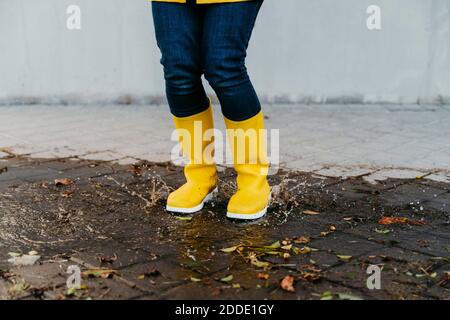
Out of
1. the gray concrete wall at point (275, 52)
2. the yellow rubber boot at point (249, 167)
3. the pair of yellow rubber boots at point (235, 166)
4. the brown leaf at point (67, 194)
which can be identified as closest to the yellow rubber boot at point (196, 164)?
the pair of yellow rubber boots at point (235, 166)

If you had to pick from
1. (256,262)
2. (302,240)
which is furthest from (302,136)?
(256,262)

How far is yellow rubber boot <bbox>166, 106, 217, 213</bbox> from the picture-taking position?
3.03m

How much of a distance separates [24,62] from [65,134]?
141 cm

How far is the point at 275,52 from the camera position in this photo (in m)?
5.70

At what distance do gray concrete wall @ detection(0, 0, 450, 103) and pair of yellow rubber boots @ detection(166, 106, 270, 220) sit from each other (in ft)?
8.87

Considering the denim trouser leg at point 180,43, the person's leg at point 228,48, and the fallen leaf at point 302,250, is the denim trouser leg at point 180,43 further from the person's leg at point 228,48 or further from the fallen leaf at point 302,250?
the fallen leaf at point 302,250

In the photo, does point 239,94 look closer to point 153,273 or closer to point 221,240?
point 221,240

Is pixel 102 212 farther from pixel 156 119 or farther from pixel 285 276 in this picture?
pixel 156 119

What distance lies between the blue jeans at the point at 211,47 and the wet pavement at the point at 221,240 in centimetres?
53

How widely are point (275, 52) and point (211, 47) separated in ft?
9.86

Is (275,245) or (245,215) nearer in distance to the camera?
(275,245)

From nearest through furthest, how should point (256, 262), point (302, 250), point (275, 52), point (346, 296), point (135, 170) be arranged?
point (346, 296) → point (256, 262) → point (302, 250) → point (135, 170) → point (275, 52)

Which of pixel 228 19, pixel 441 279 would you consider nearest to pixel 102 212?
pixel 228 19

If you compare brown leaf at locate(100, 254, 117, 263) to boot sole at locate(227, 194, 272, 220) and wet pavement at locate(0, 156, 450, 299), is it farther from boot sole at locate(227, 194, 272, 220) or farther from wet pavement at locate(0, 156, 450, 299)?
boot sole at locate(227, 194, 272, 220)
